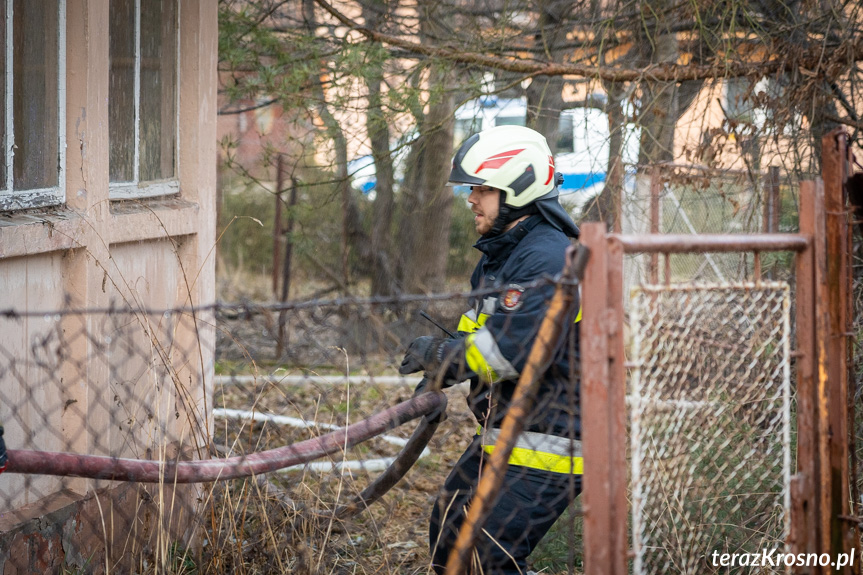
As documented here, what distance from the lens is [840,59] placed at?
550 centimetres

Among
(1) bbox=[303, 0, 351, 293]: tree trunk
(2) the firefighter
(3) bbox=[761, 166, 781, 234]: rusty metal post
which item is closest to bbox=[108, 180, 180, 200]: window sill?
(2) the firefighter

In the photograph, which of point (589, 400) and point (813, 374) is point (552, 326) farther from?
point (813, 374)

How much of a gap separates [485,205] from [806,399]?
147cm

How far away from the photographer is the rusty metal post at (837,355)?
2475mm

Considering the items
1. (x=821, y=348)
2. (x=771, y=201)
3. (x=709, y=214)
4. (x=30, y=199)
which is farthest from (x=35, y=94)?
(x=709, y=214)

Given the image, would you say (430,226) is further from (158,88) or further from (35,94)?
(35,94)

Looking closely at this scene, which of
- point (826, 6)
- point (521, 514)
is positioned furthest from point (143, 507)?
point (826, 6)

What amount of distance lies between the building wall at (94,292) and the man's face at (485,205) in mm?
1248

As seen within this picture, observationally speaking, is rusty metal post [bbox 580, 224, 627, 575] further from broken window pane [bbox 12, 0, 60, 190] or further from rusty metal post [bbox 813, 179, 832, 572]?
broken window pane [bbox 12, 0, 60, 190]

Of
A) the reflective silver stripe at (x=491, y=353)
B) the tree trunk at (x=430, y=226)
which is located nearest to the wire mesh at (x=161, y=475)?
the reflective silver stripe at (x=491, y=353)

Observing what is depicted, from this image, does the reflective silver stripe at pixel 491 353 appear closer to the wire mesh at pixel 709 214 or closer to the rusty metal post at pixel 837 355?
the rusty metal post at pixel 837 355

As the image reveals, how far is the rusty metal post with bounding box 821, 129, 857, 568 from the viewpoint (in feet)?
8.12

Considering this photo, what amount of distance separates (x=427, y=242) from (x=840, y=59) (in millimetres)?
6141

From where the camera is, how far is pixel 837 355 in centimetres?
247
